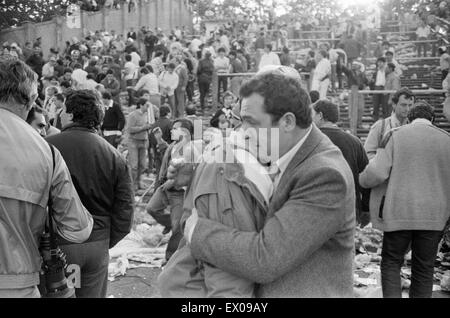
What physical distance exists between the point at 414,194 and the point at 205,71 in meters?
13.9

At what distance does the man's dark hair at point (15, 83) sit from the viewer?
2840 millimetres

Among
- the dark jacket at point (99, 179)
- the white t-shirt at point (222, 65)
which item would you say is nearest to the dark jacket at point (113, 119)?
the dark jacket at point (99, 179)

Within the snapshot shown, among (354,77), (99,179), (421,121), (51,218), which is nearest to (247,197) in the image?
(51,218)

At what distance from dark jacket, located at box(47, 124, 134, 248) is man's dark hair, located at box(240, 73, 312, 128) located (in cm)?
220

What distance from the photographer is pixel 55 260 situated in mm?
3074

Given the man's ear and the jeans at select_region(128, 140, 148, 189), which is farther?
the jeans at select_region(128, 140, 148, 189)

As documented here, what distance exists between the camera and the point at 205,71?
59.2 feet

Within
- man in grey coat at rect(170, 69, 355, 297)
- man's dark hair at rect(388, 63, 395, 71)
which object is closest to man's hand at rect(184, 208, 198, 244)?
man in grey coat at rect(170, 69, 355, 297)

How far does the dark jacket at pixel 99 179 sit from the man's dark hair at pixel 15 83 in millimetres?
1168

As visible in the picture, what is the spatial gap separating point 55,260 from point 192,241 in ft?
4.33

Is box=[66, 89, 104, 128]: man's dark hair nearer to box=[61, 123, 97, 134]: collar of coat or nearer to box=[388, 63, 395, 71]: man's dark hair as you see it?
box=[61, 123, 97, 134]: collar of coat

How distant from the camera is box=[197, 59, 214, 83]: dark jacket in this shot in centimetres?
1803

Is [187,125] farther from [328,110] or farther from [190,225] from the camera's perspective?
[190,225]

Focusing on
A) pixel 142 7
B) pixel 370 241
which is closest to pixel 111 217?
pixel 370 241
